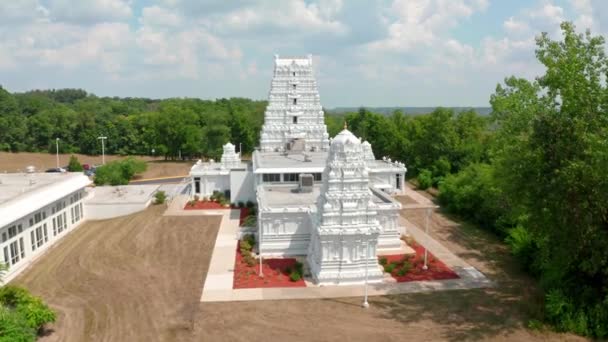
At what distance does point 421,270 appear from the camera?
29.9 m

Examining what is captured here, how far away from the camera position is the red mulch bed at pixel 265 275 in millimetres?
27734

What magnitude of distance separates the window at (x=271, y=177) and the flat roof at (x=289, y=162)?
2.11ft

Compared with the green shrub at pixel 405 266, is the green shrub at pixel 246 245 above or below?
above

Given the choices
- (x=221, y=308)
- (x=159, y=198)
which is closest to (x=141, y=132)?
(x=159, y=198)

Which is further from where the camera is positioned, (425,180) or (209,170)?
(425,180)

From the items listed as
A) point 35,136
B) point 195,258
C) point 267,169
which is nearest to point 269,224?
point 195,258

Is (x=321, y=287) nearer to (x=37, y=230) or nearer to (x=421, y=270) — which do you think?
(x=421, y=270)

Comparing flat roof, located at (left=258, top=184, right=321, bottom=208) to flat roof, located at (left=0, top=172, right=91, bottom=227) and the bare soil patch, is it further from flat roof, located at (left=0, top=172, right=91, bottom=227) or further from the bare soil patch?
flat roof, located at (left=0, top=172, right=91, bottom=227)

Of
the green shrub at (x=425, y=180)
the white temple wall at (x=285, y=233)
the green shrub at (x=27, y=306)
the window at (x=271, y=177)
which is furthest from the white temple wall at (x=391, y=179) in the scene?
the green shrub at (x=27, y=306)

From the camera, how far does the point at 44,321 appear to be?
21.2m

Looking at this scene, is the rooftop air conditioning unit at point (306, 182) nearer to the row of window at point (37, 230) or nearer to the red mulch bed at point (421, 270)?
the red mulch bed at point (421, 270)

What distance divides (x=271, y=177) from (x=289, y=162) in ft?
11.4

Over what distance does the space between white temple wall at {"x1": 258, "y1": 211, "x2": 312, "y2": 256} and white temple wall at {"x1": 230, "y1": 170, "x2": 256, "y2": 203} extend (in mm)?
15393

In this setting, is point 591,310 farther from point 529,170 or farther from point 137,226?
point 137,226
